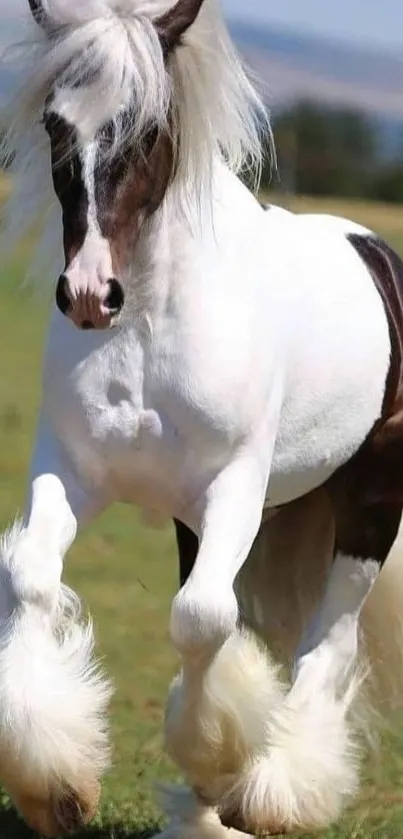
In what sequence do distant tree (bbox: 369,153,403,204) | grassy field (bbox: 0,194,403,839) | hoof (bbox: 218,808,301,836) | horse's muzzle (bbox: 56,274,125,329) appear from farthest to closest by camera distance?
distant tree (bbox: 369,153,403,204) → grassy field (bbox: 0,194,403,839) → hoof (bbox: 218,808,301,836) → horse's muzzle (bbox: 56,274,125,329)

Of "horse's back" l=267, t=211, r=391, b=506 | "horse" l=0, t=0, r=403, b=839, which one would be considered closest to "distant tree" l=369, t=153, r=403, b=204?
"horse's back" l=267, t=211, r=391, b=506

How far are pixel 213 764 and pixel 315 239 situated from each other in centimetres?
127

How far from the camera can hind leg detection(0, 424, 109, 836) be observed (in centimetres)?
369

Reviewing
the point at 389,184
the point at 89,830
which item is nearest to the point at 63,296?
the point at 89,830

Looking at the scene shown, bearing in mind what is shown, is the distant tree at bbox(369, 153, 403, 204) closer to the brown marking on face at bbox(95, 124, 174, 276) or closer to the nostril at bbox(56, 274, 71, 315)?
the brown marking on face at bbox(95, 124, 174, 276)

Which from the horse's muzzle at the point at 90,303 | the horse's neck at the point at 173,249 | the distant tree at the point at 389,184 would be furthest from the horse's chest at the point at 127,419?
the distant tree at the point at 389,184

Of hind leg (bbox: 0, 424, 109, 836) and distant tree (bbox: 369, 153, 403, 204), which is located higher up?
hind leg (bbox: 0, 424, 109, 836)

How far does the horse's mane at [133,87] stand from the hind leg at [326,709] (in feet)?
3.57

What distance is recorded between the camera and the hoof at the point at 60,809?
3824 millimetres

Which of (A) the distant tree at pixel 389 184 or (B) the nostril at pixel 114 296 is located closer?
(B) the nostril at pixel 114 296

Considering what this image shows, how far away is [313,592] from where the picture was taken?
195 inches

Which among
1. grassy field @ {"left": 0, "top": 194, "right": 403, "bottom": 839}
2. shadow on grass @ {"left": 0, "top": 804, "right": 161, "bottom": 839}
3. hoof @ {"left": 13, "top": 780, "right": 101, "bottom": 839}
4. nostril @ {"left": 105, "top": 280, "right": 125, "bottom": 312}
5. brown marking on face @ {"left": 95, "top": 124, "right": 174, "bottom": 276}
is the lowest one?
grassy field @ {"left": 0, "top": 194, "right": 403, "bottom": 839}

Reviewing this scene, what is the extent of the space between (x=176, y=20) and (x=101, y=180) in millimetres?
391

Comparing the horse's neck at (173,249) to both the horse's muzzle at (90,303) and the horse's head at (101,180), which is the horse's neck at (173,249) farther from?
the horse's muzzle at (90,303)
